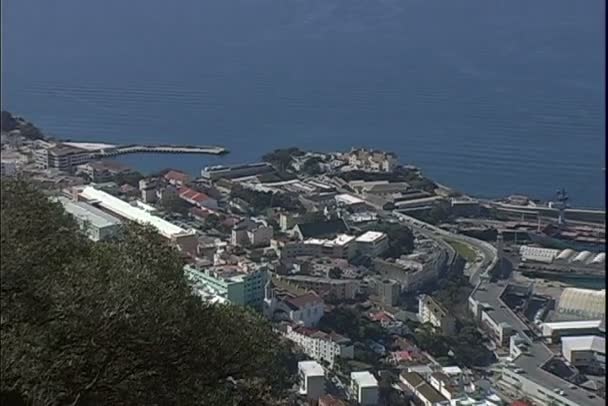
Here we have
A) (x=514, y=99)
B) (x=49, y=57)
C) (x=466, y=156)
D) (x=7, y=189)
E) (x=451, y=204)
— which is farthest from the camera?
(x=49, y=57)

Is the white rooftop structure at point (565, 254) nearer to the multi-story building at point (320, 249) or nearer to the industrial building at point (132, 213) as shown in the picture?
the multi-story building at point (320, 249)

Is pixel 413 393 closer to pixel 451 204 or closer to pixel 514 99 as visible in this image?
pixel 451 204

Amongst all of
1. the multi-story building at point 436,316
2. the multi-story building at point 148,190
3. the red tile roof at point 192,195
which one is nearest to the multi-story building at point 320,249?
the multi-story building at point 436,316

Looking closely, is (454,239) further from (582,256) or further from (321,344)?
(321,344)

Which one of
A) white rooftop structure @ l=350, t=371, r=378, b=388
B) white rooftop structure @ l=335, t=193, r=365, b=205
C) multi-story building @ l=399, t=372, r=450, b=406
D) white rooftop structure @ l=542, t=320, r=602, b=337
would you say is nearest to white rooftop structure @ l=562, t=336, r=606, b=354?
white rooftop structure @ l=542, t=320, r=602, b=337

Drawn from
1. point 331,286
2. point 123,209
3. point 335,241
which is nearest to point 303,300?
point 331,286

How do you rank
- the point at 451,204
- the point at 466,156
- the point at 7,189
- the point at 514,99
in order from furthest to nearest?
the point at 514,99 → the point at 466,156 → the point at 451,204 → the point at 7,189

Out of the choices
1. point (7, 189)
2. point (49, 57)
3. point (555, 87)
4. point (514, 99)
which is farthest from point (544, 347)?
point (49, 57)
